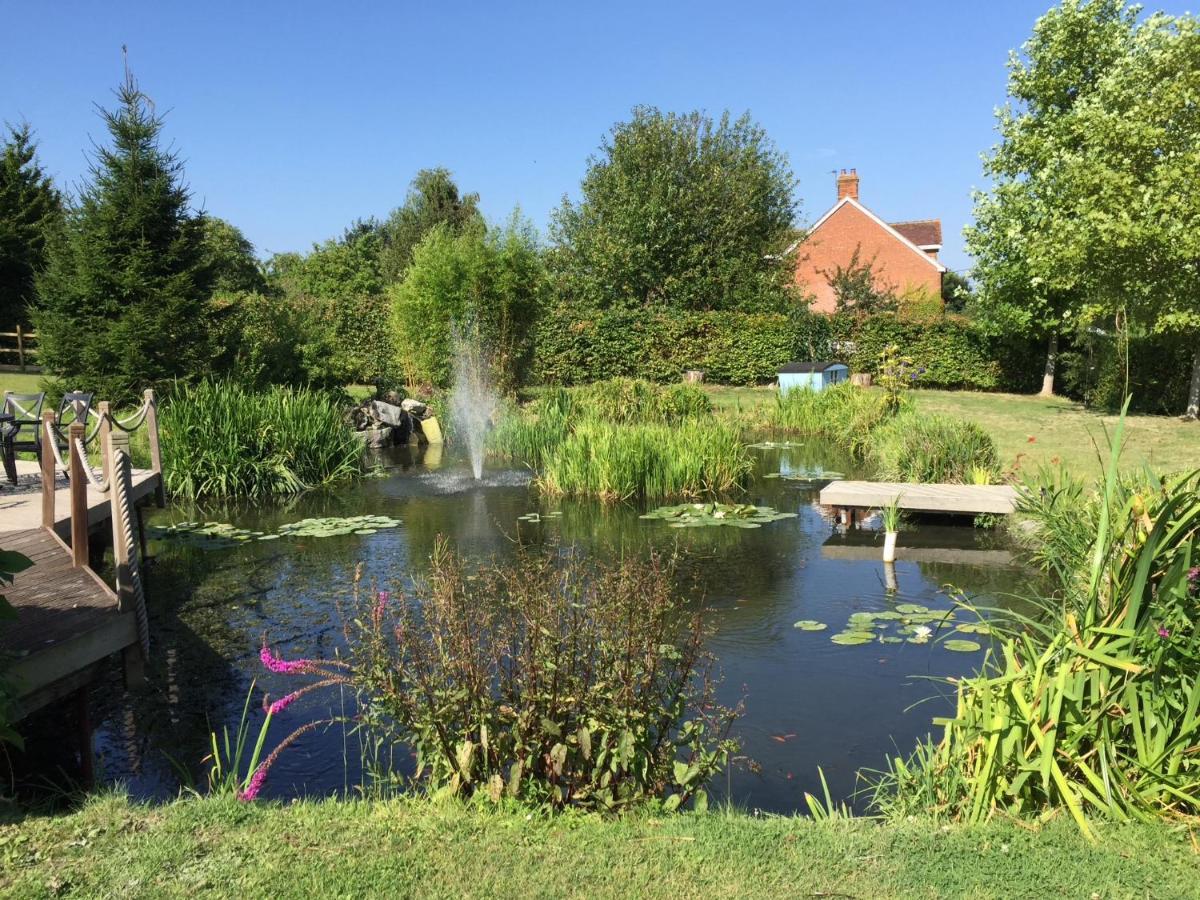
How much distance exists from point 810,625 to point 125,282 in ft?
46.1

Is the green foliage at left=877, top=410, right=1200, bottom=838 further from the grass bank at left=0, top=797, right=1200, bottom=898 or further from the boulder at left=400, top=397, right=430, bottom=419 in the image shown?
the boulder at left=400, top=397, right=430, bottom=419

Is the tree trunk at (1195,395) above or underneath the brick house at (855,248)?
underneath

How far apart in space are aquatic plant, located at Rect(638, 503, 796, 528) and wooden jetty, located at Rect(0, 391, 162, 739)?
19.1ft

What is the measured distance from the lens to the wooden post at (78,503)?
6.18 metres

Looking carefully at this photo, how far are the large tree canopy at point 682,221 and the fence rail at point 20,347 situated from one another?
708 inches

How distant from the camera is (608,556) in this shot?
885 centimetres

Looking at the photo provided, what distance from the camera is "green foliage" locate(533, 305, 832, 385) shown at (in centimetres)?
2794

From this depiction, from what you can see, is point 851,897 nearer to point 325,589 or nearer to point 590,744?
point 590,744

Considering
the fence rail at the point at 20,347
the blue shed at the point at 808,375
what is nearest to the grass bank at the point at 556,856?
the blue shed at the point at 808,375

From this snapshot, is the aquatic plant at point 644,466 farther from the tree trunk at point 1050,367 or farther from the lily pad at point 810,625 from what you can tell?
the tree trunk at point 1050,367

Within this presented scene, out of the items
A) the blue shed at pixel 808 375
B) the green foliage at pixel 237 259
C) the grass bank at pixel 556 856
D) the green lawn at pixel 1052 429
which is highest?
the green foliage at pixel 237 259

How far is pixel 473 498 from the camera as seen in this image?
12633 millimetres

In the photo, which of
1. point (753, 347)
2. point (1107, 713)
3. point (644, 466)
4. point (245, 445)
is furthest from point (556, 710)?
point (753, 347)

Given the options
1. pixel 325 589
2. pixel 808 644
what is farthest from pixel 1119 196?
pixel 325 589
